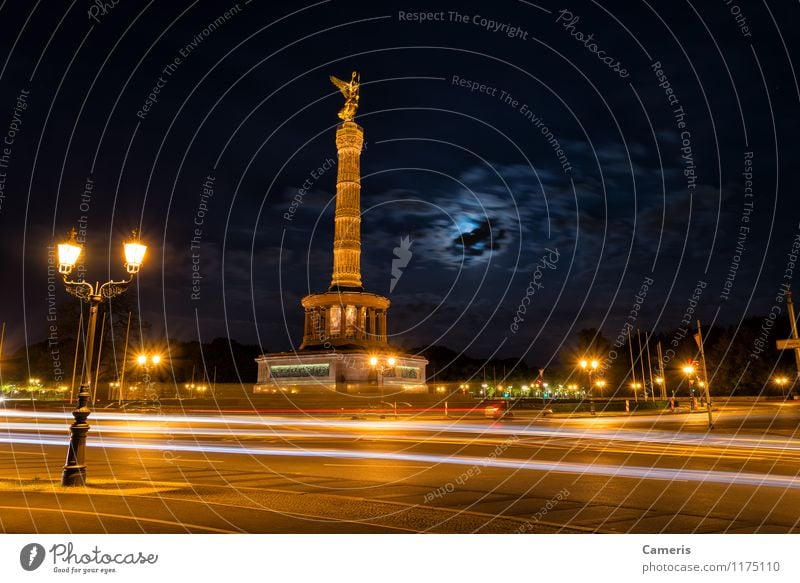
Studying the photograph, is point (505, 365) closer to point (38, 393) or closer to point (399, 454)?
point (38, 393)

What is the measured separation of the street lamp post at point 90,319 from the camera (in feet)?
31.9

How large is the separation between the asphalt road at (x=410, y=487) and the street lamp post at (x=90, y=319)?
0.42m

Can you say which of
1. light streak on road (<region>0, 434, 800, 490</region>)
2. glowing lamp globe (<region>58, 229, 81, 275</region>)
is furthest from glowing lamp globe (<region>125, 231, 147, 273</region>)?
light streak on road (<region>0, 434, 800, 490</region>)

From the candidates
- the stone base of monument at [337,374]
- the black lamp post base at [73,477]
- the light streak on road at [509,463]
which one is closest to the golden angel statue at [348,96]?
the stone base of monument at [337,374]

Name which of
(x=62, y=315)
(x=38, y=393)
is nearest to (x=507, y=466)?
(x=62, y=315)

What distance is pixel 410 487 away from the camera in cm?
970

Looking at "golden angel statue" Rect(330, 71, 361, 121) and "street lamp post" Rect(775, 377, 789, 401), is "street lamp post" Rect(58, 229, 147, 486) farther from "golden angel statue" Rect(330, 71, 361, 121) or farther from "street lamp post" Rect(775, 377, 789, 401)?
"street lamp post" Rect(775, 377, 789, 401)

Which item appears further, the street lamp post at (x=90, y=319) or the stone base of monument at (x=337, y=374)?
the stone base of monument at (x=337, y=374)

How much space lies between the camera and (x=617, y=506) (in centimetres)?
804

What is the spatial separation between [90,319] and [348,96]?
58.4m

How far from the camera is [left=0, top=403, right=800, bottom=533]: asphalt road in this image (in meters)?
6.88

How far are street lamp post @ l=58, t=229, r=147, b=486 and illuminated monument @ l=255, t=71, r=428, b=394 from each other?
3806cm

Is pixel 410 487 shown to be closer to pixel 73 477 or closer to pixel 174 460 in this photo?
pixel 73 477

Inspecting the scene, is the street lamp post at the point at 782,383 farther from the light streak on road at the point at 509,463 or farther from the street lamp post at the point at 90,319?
the street lamp post at the point at 90,319
